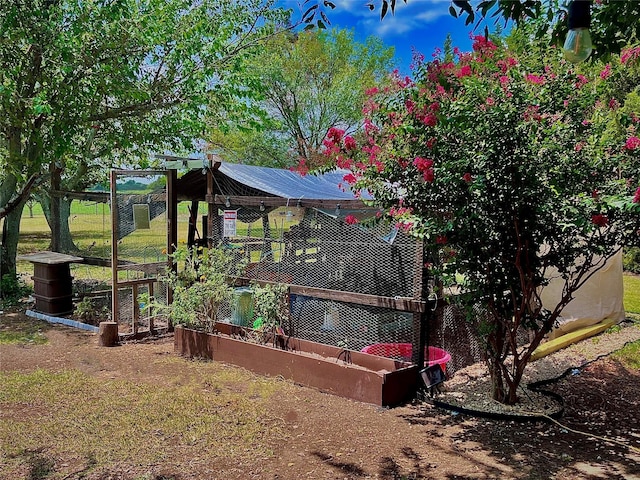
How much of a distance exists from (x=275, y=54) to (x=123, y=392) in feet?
47.1

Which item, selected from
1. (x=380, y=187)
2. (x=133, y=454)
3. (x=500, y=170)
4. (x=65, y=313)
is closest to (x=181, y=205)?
(x=65, y=313)

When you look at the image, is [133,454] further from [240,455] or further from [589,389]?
[589,389]

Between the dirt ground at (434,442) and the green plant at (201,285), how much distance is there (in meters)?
0.76

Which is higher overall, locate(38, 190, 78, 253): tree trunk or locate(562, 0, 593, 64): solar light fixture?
locate(562, 0, 593, 64): solar light fixture

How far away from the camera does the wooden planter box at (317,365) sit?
4398 mm

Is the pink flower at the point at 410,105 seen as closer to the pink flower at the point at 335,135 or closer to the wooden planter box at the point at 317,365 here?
the pink flower at the point at 335,135

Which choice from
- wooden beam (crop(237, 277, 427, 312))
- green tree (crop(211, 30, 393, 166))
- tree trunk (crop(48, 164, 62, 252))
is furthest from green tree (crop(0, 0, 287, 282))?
green tree (crop(211, 30, 393, 166))

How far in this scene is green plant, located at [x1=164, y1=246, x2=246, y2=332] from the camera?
571 centimetres

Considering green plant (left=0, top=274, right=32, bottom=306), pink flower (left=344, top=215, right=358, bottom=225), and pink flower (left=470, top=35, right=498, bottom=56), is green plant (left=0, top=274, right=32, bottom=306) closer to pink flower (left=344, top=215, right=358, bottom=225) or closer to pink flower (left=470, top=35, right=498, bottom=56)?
pink flower (left=344, top=215, right=358, bottom=225)

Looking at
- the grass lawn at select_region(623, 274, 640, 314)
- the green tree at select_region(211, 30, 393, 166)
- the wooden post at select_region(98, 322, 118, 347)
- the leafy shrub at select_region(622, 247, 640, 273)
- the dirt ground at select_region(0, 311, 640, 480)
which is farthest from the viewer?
the green tree at select_region(211, 30, 393, 166)

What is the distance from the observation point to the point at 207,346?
5.59 metres

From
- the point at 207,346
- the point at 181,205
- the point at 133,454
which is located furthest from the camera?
the point at 181,205

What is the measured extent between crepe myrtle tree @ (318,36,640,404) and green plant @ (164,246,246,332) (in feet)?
7.03

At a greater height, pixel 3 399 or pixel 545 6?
pixel 545 6
